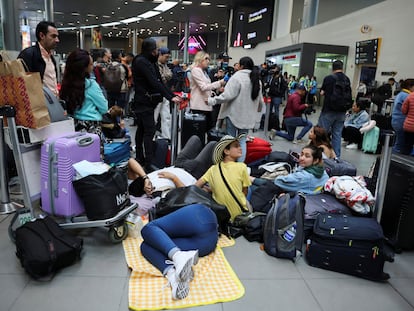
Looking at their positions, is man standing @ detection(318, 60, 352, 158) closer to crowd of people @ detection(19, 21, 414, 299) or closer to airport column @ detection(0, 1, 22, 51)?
crowd of people @ detection(19, 21, 414, 299)

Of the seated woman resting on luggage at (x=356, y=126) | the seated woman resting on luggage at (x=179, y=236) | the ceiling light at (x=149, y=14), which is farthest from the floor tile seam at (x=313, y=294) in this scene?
the ceiling light at (x=149, y=14)

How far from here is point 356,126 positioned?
718 cm

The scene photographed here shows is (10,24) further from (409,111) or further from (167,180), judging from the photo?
(409,111)

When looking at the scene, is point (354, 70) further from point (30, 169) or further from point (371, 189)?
point (30, 169)

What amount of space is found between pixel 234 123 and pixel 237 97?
A: 331mm

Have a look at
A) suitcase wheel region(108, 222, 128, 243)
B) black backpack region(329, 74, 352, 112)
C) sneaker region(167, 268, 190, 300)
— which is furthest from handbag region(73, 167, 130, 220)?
black backpack region(329, 74, 352, 112)

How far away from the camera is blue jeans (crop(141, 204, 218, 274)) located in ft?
7.55

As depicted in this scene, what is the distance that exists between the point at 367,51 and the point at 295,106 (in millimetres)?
5165

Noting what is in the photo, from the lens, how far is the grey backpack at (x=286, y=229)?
2551 mm

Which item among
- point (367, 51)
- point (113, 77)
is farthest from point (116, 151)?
point (367, 51)

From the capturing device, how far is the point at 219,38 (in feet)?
106

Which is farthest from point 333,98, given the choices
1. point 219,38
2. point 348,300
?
point 219,38

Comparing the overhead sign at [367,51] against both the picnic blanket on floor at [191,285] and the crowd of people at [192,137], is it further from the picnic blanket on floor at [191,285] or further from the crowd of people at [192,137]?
the picnic blanket on floor at [191,285]

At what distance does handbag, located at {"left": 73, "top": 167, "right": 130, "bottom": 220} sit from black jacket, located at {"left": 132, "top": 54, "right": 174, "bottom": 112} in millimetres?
1644
